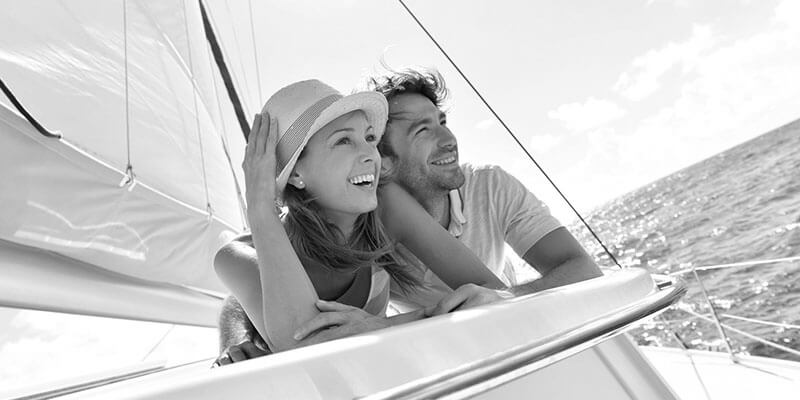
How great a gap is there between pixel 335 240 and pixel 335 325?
31 cm

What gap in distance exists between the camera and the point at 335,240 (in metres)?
1.13

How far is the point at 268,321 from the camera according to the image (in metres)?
0.91

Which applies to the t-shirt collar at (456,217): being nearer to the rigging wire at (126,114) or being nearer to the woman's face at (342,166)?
the woman's face at (342,166)

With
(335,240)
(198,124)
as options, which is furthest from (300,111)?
(198,124)

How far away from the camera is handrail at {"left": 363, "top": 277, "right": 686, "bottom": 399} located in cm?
46

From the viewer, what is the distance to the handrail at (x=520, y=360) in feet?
1.50

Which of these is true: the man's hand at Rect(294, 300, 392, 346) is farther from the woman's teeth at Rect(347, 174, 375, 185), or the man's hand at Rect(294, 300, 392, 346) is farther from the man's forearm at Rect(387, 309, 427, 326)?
the woman's teeth at Rect(347, 174, 375, 185)

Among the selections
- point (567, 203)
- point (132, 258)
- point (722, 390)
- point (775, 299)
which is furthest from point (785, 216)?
point (132, 258)

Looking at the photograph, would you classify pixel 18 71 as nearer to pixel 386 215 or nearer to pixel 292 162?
pixel 292 162

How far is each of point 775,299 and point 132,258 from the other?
7.26 metres

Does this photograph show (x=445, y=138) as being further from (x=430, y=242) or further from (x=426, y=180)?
(x=430, y=242)

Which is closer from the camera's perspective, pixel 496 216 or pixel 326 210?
pixel 326 210

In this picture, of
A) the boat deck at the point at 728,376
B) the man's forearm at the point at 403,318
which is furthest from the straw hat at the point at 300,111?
the boat deck at the point at 728,376

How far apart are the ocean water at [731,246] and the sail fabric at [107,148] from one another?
4.37ft
